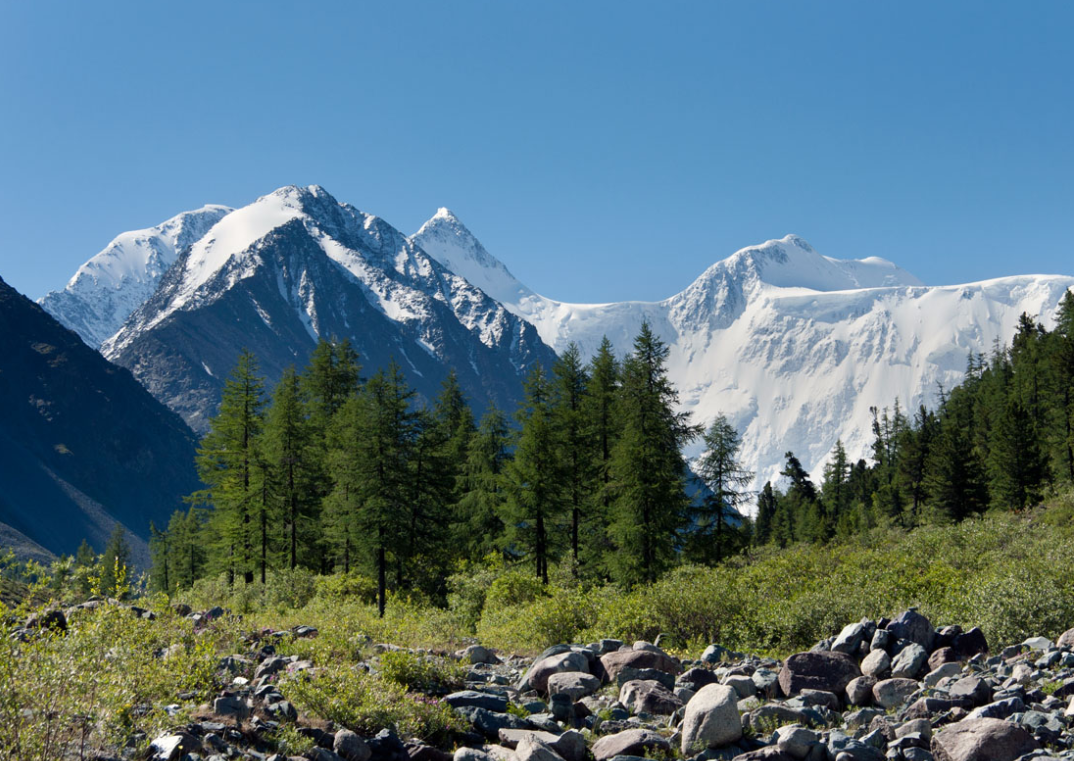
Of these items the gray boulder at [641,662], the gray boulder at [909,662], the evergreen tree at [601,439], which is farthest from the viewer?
the evergreen tree at [601,439]

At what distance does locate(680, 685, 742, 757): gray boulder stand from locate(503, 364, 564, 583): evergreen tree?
21479mm

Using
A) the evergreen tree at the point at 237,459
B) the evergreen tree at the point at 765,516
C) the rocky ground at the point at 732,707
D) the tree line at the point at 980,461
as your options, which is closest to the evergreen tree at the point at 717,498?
the tree line at the point at 980,461

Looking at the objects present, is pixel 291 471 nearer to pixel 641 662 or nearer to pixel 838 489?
pixel 641 662

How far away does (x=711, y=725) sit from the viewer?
861 centimetres

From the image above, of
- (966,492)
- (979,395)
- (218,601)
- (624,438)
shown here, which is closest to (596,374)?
(624,438)

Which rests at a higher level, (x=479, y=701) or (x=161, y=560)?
(x=479, y=701)

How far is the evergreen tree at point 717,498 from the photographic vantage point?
3703 centimetres

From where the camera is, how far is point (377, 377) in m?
31.9

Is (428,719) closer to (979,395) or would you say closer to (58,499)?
(979,395)

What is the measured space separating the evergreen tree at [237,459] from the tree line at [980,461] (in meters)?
43.4

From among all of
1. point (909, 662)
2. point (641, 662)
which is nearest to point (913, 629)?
point (909, 662)

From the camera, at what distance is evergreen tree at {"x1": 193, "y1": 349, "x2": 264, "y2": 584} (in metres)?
34.3

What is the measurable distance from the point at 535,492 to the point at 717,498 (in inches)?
554

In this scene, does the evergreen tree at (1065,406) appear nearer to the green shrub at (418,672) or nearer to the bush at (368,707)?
the green shrub at (418,672)
